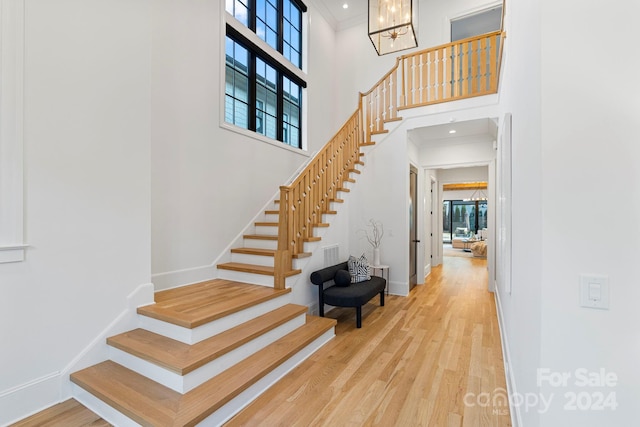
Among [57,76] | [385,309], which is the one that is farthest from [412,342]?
[57,76]

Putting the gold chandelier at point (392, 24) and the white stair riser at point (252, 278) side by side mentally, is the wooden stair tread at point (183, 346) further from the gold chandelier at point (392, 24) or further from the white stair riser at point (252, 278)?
the gold chandelier at point (392, 24)

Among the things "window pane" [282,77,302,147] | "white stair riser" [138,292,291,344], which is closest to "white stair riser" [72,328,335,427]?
"white stair riser" [138,292,291,344]

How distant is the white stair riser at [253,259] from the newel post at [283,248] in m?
0.37

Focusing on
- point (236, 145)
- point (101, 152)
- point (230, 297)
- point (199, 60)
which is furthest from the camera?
point (236, 145)

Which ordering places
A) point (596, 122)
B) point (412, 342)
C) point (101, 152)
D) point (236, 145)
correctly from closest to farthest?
point (596, 122) → point (101, 152) → point (412, 342) → point (236, 145)

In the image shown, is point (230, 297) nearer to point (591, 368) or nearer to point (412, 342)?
point (412, 342)

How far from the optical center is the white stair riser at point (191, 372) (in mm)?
2078

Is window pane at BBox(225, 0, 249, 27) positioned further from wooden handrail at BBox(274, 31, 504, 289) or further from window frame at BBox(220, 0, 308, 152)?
wooden handrail at BBox(274, 31, 504, 289)

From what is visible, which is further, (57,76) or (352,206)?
(352,206)

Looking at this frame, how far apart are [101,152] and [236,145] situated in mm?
2081

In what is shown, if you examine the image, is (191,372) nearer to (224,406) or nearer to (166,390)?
(166,390)

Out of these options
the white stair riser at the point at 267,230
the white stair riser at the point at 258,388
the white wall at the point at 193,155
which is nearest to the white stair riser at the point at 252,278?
the white wall at the point at 193,155

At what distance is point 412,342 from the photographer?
3342 mm

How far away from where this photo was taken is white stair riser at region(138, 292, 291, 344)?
2396mm
